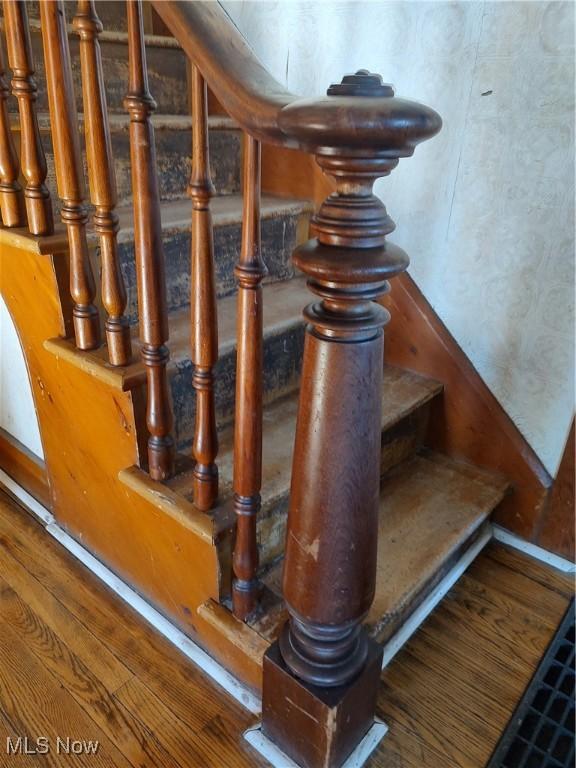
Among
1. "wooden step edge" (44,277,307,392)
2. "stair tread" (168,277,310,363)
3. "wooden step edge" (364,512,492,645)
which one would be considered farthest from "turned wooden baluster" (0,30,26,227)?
"wooden step edge" (364,512,492,645)

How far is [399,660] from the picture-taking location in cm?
116

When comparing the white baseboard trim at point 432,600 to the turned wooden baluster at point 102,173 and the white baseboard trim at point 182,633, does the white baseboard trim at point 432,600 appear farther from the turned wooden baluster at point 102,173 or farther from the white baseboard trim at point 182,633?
the turned wooden baluster at point 102,173

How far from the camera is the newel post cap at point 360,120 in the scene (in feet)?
1.87

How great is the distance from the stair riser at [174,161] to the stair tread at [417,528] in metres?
0.95

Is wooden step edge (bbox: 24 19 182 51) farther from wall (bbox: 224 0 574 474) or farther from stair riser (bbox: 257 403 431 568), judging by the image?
stair riser (bbox: 257 403 431 568)

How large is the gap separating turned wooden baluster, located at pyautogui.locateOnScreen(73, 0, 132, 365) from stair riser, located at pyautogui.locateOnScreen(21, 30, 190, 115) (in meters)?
0.59

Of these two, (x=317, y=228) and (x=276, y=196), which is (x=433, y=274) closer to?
(x=276, y=196)

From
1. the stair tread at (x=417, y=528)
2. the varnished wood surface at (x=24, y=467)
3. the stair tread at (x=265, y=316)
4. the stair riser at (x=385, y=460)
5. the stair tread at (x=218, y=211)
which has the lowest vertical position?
the varnished wood surface at (x=24, y=467)

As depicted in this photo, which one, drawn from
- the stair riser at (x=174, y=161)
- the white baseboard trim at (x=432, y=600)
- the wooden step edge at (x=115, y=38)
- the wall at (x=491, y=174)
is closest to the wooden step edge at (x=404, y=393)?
the wall at (x=491, y=174)

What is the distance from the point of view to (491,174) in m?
1.29

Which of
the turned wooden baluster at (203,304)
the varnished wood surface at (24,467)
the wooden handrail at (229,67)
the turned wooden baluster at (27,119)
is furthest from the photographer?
the varnished wood surface at (24,467)

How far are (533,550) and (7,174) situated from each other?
4.78ft

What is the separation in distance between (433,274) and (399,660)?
2.99ft

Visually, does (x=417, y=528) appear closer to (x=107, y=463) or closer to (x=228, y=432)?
(x=228, y=432)
